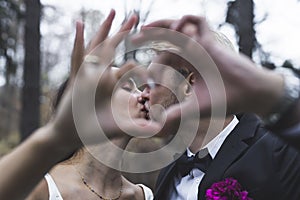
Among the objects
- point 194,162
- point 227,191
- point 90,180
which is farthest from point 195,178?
point 90,180

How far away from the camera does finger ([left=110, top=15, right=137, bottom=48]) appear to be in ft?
3.46

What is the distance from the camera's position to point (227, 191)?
1.91m

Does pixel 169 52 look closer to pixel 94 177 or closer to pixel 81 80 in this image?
pixel 81 80

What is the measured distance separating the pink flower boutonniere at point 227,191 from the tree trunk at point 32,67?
20.4 ft

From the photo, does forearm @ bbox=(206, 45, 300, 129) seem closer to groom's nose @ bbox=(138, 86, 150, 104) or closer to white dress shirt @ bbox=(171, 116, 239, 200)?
groom's nose @ bbox=(138, 86, 150, 104)

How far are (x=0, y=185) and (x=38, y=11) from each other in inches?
288

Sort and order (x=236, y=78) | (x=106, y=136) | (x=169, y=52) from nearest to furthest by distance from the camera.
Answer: (x=236, y=78) < (x=106, y=136) < (x=169, y=52)

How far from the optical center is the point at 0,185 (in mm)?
1057

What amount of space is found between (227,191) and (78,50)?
3.33 feet

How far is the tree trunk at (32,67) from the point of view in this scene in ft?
26.2

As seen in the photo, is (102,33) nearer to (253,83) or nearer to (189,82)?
(253,83)

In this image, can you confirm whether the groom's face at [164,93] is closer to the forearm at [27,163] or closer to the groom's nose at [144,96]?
the groom's nose at [144,96]

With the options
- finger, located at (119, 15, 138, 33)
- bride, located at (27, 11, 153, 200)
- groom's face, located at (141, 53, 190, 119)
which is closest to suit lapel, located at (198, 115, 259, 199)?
groom's face, located at (141, 53, 190, 119)

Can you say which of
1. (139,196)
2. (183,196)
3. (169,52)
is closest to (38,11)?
(139,196)
